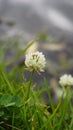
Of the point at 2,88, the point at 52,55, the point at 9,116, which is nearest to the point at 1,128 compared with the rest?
the point at 9,116

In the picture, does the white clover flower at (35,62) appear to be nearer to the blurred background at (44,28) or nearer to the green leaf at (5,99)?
the green leaf at (5,99)

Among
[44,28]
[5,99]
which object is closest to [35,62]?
[5,99]

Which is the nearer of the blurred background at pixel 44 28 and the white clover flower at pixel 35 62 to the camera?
the white clover flower at pixel 35 62

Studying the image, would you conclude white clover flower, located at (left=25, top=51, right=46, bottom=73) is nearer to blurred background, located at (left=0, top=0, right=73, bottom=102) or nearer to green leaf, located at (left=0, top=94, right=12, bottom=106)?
green leaf, located at (left=0, top=94, right=12, bottom=106)

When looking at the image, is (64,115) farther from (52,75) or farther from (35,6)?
(35,6)

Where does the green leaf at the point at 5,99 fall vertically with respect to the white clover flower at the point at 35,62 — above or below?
below

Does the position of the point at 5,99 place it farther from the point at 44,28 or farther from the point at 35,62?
the point at 44,28

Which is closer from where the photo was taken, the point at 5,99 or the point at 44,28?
the point at 5,99

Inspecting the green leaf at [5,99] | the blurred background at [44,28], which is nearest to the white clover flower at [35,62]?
the green leaf at [5,99]
